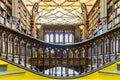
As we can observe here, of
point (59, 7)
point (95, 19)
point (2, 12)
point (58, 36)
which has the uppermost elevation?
point (59, 7)

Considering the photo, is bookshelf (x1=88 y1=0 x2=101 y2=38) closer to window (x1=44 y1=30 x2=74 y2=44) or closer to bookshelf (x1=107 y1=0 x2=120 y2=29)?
bookshelf (x1=107 y1=0 x2=120 y2=29)

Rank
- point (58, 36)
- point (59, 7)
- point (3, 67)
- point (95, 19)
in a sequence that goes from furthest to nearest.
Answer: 1. point (58, 36)
2. point (59, 7)
3. point (95, 19)
4. point (3, 67)

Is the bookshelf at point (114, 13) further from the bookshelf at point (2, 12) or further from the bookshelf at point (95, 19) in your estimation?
the bookshelf at point (2, 12)

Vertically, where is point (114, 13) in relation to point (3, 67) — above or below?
above

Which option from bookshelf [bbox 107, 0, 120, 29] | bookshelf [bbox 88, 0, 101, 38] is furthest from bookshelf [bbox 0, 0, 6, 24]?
bookshelf [bbox 88, 0, 101, 38]

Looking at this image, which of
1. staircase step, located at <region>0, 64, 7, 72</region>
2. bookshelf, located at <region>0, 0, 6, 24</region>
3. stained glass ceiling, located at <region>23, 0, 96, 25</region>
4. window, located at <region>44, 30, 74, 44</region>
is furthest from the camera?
window, located at <region>44, 30, 74, 44</region>

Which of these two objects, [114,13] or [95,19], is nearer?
[114,13]

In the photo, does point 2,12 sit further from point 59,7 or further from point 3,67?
point 59,7

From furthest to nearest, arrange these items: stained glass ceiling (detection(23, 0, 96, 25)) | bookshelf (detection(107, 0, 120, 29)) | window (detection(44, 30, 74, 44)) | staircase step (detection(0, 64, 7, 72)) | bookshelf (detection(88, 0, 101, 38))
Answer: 1. window (detection(44, 30, 74, 44))
2. stained glass ceiling (detection(23, 0, 96, 25))
3. bookshelf (detection(88, 0, 101, 38))
4. bookshelf (detection(107, 0, 120, 29))
5. staircase step (detection(0, 64, 7, 72))

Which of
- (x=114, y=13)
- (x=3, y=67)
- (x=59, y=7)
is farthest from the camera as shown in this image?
(x=59, y=7)

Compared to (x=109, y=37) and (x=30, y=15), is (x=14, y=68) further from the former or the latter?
(x=30, y=15)

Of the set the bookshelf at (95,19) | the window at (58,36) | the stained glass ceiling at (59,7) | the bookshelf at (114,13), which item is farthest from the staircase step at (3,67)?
the window at (58,36)

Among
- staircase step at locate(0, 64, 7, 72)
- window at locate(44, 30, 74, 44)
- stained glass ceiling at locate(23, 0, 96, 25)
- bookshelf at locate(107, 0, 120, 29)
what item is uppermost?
stained glass ceiling at locate(23, 0, 96, 25)

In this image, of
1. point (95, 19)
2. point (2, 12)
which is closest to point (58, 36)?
point (95, 19)
